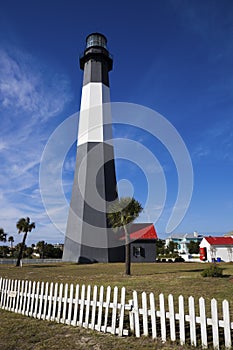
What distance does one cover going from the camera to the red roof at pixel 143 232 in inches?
1381

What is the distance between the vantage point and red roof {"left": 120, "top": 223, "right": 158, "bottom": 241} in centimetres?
3508

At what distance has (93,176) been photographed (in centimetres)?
2936

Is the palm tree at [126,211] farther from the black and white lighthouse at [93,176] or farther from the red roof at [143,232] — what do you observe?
the red roof at [143,232]

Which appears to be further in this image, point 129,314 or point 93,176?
point 93,176

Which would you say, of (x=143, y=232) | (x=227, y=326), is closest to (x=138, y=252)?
(x=143, y=232)

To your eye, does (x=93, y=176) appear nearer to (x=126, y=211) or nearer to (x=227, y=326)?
(x=126, y=211)

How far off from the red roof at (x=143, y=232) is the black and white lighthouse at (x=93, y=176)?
254 inches

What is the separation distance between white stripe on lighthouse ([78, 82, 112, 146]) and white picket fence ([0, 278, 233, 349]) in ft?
77.0

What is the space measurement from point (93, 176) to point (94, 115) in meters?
7.06

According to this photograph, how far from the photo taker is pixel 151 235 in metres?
35.2

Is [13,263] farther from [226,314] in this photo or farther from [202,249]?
[226,314]

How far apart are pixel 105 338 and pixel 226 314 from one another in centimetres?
236

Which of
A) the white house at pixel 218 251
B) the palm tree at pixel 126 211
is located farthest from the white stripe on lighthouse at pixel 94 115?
the white house at pixel 218 251

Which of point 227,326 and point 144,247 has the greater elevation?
point 144,247
